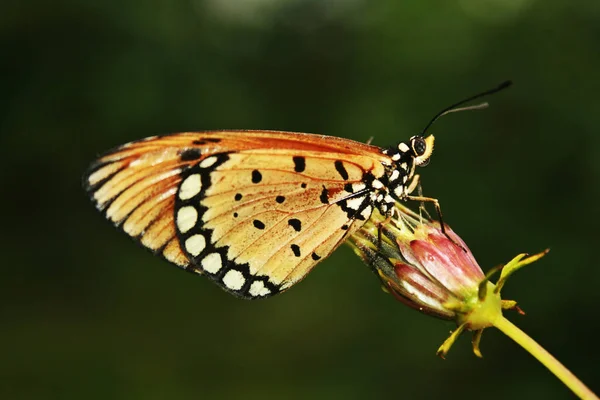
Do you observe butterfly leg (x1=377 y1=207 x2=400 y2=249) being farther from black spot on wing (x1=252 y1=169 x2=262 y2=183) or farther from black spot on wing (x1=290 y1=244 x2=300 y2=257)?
black spot on wing (x1=252 y1=169 x2=262 y2=183)

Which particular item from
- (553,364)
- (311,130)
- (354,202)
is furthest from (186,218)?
(311,130)

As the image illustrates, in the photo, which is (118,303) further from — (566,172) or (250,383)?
(566,172)

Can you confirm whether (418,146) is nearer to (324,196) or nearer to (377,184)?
(377,184)

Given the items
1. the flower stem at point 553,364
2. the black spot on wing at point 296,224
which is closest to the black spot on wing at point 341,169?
the black spot on wing at point 296,224

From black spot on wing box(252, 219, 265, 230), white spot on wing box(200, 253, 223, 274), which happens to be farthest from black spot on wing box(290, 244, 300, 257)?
white spot on wing box(200, 253, 223, 274)

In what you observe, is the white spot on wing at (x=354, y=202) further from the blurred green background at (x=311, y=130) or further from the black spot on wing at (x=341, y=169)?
the blurred green background at (x=311, y=130)

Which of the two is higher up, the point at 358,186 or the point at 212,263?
the point at 358,186
